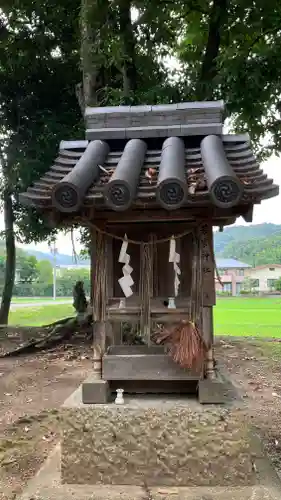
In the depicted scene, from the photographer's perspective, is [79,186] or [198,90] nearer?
[79,186]

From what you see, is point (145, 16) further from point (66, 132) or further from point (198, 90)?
point (66, 132)

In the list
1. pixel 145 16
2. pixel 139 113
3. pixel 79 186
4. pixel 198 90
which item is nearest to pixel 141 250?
pixel 79 186

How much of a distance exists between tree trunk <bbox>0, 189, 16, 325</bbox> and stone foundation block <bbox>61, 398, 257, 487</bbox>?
9.64 meters

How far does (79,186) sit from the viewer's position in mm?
3668

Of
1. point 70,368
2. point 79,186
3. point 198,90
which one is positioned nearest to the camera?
point 79,186

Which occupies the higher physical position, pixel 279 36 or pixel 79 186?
pixel 279 36

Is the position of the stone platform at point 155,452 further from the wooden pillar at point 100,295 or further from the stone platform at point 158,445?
the wooden pillar at point 100,295

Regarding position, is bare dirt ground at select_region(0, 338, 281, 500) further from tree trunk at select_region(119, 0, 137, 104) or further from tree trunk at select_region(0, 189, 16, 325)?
tree trunk at select_region(119, 0, 137, 104)

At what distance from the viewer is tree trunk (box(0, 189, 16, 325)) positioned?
1356 centimetres

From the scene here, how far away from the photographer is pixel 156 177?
13.0 feet

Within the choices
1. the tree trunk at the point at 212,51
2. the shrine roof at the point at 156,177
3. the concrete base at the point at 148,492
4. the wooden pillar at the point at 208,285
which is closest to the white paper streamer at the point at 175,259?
the wooden pillar at the point at 208,285

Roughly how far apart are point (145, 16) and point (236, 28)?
1998 mm

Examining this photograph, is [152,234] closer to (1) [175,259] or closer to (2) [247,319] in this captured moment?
(1) [175,259]

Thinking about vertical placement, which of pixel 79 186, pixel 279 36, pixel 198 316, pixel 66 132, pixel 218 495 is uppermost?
pixel 279 36
